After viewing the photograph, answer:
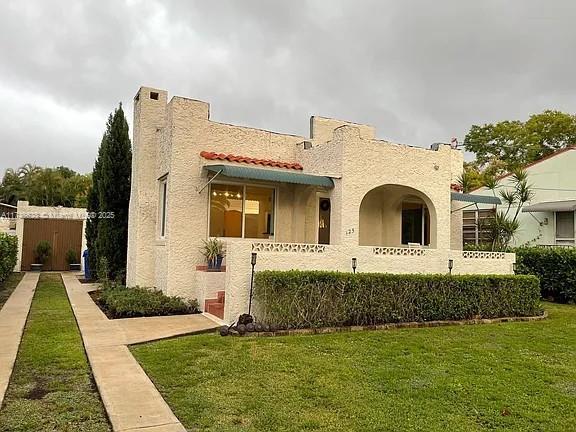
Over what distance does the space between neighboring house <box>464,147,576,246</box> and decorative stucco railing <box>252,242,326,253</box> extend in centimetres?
1381

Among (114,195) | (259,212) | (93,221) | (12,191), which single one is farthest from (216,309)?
(12,191)

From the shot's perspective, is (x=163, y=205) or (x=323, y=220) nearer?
(x=163, y=205)

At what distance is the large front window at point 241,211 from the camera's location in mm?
14406

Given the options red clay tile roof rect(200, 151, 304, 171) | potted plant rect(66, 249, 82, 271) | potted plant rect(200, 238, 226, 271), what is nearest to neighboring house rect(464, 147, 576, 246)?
red clay tile roof rect(200, 151, 304, 171)

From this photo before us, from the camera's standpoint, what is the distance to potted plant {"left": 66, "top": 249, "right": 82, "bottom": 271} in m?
27.8

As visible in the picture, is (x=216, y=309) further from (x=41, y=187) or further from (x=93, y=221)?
(x=41, y=187)

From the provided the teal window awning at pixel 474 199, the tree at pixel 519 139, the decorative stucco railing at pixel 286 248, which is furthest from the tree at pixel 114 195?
the tree at pixel 519 139

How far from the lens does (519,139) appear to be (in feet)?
129

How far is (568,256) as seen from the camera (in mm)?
Result: 16969

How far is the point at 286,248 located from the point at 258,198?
4.32 m

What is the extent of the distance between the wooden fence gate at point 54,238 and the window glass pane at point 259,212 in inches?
708

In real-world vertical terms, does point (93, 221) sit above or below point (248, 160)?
below

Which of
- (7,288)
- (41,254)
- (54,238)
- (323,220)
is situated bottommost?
(7,288)

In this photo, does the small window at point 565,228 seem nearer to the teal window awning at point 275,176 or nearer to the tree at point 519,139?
the teal window awning at point 275,176
